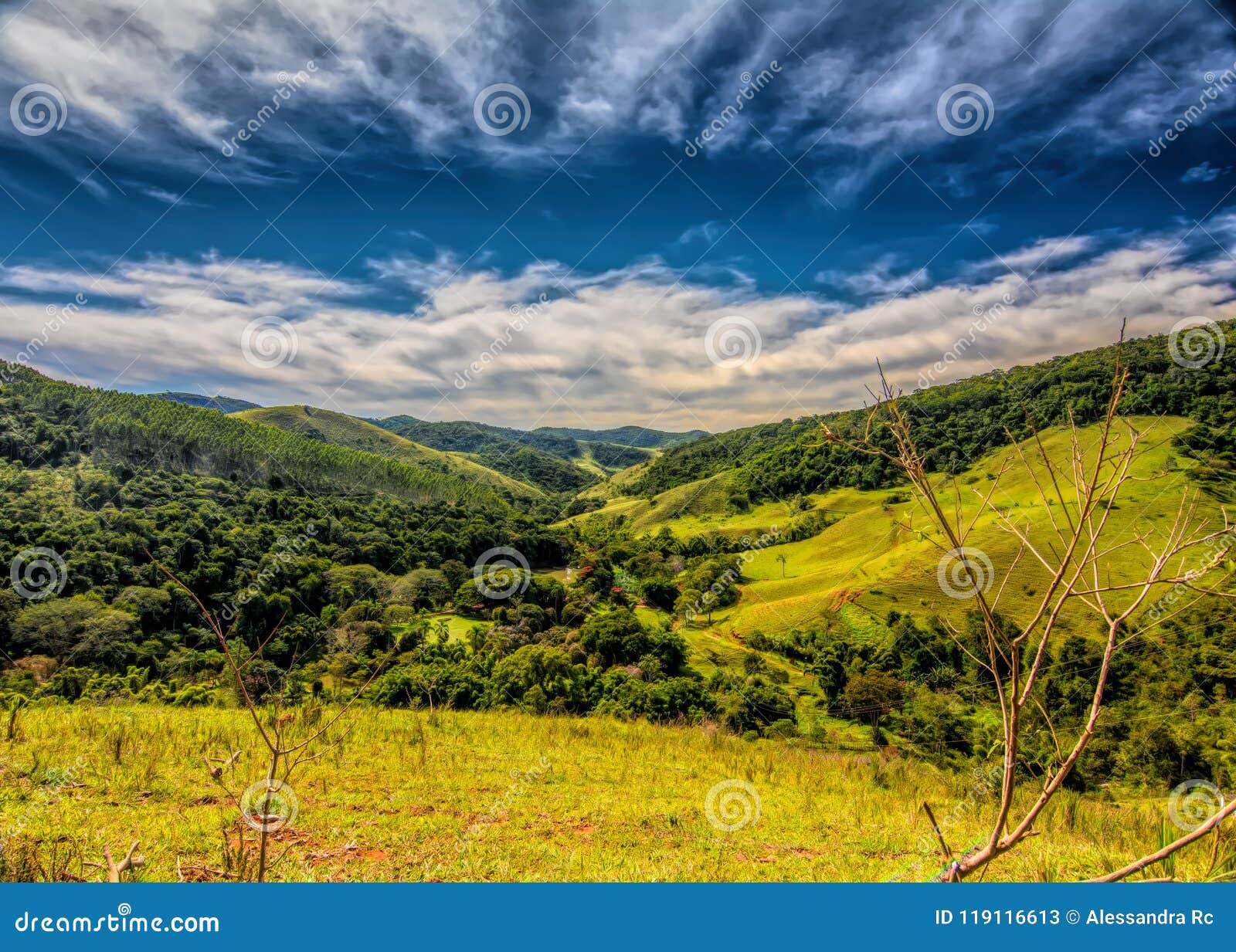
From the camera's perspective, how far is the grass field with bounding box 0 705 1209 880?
16.8 ft

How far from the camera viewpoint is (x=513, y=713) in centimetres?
1249

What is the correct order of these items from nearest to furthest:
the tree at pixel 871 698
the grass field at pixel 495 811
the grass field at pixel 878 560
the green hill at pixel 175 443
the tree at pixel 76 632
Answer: the grass field at pixel 495 811 < the tree at pixel 76 632 < the tree at pixel 871 698 < the grass field at pixel 878 560 < the green hill at pixel 175 443

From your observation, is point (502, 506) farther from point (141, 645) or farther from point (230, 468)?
point (141, 645)

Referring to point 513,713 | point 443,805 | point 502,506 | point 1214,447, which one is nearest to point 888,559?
point 1214,447

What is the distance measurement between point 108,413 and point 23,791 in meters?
96.9

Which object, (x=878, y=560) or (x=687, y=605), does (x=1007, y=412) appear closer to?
(x=878, y=560)

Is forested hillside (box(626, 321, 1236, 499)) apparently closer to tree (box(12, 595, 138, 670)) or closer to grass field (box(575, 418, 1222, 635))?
grass field (box(575, 418, 1222, 635))

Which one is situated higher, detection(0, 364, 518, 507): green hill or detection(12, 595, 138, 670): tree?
detection(0, 364, 518, 507): green hill

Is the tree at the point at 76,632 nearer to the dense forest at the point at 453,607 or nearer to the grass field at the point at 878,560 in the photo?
the dense forest at the point at 453,607

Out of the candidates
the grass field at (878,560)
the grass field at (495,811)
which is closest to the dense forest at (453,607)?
the grass field at (495,811)

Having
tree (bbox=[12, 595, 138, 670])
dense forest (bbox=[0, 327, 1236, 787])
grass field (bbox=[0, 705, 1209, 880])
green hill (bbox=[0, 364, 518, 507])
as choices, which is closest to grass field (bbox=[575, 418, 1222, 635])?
dense forest (bbox=[0, 327, 1236, 787])

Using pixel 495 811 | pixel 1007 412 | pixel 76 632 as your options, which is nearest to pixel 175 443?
pixel 76 632

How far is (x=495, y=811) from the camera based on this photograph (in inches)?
256

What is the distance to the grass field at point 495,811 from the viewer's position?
5.12m
